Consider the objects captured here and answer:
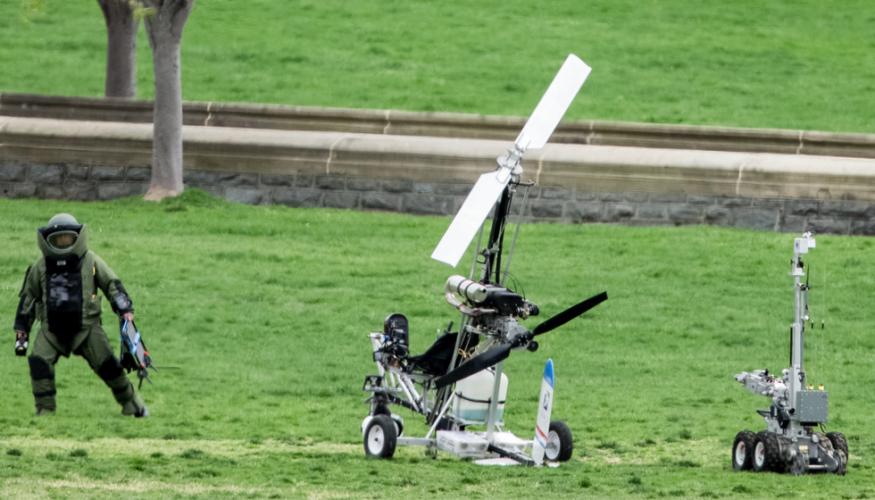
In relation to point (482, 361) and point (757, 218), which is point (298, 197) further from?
point (482, 361)

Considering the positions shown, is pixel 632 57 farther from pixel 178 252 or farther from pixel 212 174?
pixel 178 252

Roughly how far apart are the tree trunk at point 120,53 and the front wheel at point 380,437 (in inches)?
640

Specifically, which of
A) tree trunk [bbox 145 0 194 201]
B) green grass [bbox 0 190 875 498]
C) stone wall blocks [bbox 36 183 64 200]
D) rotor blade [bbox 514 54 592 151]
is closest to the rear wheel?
green grass [bbox 0 190 875 498]

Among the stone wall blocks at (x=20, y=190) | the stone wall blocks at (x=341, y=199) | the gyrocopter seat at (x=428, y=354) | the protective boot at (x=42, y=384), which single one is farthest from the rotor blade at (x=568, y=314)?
the stone wall blocks at (x=20, y=190)

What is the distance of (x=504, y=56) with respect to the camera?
3419 centimetres

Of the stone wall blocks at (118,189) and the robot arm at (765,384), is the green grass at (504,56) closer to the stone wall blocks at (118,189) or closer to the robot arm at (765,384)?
the stone wall blocks at (118,189)

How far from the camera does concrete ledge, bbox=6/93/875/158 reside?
2528 cm

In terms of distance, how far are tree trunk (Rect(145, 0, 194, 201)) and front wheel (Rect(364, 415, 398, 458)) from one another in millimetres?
10805

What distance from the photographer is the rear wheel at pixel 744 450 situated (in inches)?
487

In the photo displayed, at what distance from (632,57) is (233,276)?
1561cm

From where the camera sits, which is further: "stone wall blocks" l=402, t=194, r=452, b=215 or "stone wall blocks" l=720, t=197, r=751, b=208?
"stone wall blocks" l=402, t=194, r=452, b=215

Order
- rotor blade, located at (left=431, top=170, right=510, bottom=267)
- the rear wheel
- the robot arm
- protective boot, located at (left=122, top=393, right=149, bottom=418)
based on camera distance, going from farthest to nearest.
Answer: protective boot, located at (left=122, top=393, right=149, bottom=418) → the rear wheel → the robot arm → rotor blade, located at (left=431, top=170, right=510, bottom=267)

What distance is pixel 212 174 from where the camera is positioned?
930 inches

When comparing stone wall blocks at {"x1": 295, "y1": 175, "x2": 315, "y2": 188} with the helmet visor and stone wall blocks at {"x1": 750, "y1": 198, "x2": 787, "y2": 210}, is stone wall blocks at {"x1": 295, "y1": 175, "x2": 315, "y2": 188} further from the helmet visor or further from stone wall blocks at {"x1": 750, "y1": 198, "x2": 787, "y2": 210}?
the helmet visor
